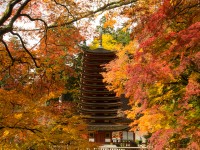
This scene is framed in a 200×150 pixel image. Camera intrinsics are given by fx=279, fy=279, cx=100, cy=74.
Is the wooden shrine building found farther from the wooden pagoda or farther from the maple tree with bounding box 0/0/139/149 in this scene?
the maple tree with bounding box 0/0/139/149

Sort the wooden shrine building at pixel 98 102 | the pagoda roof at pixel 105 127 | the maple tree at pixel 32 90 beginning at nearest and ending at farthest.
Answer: the maple tree at pixel 32 90 < the pagoda roof at pixel 105 127 < the wooden shrine building at pixel 98 102

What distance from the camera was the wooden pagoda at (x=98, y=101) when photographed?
20.0 meters

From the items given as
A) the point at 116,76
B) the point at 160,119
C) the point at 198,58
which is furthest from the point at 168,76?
the point at 116,76

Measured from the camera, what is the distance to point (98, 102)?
20234mm

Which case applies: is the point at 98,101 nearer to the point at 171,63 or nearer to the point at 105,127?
the point at 105,127

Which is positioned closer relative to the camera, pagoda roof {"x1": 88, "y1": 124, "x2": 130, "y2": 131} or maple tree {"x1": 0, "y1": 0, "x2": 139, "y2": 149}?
maple tree {"x1": 0, "y1": 0, "x2": 139, "y2": 149}

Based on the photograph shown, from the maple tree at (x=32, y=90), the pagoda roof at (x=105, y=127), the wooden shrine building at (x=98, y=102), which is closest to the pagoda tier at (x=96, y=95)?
the wooden shrine building at (x=98, y=102)

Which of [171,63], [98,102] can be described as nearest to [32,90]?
[171,63]

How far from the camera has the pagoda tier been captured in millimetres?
20047

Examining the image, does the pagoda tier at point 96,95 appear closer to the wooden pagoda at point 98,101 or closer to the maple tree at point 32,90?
the wooden pagoda at point 98,101

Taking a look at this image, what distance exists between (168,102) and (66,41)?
154 inches

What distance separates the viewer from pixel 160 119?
8.79m

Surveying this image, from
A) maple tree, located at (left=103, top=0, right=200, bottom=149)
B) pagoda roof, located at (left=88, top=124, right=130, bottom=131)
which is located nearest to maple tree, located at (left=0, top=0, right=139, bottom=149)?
maple tree, located at (left=103, top=0, right=200, bottom=149)

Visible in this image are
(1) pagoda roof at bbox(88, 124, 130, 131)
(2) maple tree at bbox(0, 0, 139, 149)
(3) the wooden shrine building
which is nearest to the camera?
(2) maple tree at bbox(0, 0, 139, 149)
